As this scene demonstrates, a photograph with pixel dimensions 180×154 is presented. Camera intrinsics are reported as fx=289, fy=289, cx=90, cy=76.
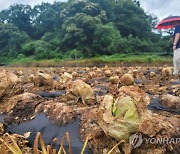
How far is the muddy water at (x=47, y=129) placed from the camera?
2.33 metres

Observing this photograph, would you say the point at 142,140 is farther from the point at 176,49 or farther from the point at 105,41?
the point at 105,41

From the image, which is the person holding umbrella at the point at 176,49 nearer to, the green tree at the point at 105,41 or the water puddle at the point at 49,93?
the water puddle at the point at 49,93

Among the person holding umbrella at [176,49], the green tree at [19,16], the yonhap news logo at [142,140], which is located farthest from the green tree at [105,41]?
the yonhap news logo at [142,140]

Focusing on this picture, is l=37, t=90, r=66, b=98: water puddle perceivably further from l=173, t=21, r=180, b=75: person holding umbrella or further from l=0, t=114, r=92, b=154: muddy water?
l=173, t=21, r=180, b=75: person holding umbrella

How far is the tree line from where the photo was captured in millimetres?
25438

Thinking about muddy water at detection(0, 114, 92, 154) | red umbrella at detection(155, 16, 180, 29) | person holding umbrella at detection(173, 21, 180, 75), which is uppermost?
red umbrella at detection(155, 16, 180, 29)

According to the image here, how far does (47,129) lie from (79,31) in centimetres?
2272

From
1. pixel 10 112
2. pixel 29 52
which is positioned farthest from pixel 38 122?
pixel 29 52

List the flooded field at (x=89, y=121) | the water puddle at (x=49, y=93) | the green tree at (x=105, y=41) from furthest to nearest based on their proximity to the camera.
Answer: the green tree at (x=105, y=41)
the water puddle at (x=49, y=93)
the flooded field at (x=89, y=121)

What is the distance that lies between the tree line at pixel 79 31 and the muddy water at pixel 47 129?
72.4ft

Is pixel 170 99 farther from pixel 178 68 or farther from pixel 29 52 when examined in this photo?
pixel 29 52

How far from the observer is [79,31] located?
24.9 metres

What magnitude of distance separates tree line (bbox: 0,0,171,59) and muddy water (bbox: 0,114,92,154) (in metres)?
22.1

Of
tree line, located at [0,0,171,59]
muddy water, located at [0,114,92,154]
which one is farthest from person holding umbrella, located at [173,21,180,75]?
tree line, located at [0,0,171,59]
